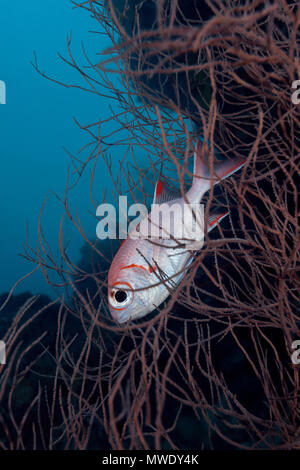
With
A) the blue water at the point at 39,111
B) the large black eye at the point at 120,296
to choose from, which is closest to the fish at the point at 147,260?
the large black eye at the point at 120,296

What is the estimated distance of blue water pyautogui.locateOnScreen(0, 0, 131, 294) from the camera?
78.6 meters

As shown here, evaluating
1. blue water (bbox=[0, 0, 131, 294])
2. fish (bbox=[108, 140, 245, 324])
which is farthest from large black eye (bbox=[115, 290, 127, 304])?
blue water (bbox=[0, 0, 131, 294])

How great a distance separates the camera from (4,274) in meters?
61.0

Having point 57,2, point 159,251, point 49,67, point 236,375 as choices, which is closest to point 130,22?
point 159,251

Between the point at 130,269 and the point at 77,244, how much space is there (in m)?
65.6

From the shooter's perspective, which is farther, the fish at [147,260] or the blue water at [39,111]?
the blue water at [39,111]

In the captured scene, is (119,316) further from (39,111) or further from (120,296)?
(39,111)

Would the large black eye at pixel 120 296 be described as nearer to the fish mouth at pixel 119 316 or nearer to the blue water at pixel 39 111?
the fish mouth at pixel 119 316

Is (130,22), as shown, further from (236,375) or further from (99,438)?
(99,438)

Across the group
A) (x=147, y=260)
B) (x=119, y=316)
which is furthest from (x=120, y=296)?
(x=147, y=260)

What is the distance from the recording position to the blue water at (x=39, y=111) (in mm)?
78625

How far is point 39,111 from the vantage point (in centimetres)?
9056

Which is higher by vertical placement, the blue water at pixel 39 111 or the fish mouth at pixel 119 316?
the blue water at pixel 39 111

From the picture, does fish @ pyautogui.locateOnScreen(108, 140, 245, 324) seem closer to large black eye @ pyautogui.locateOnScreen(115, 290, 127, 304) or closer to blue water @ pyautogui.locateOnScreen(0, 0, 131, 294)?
large black eye @ pyautogui.locateOnScreen(115, 290, 127, 304)
